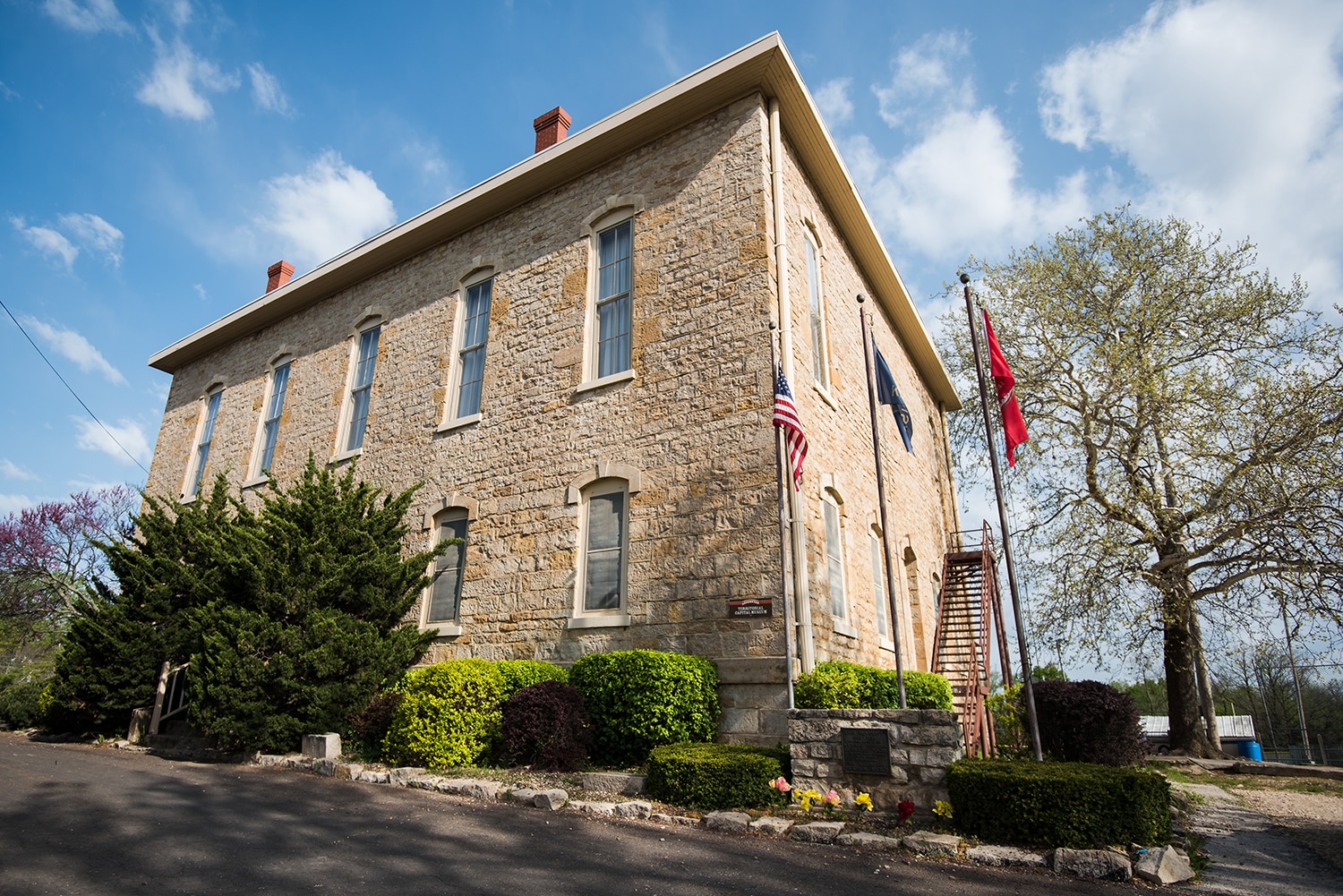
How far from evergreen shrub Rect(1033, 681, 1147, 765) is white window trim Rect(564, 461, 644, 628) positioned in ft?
20.6

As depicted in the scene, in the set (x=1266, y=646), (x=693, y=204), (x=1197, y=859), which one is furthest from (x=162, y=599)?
(x=1266, y=646)

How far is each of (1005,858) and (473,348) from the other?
1113 cm

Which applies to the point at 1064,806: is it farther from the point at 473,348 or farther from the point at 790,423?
the point at 473,348

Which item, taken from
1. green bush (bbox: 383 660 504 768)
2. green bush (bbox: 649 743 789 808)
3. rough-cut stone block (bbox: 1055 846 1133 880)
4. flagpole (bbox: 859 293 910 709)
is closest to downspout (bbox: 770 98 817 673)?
flagpole (bbox: 859 293 910 709)

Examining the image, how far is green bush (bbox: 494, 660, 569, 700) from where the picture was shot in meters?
8.92

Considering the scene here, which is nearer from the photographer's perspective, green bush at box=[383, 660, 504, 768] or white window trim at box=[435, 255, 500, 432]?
green bush at box=[383, 660, 504, 768]

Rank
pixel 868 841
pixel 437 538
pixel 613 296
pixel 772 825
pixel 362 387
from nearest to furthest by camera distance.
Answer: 1. pixel 868 841
2. pixel 772 825
3. pixel 613 296
4. pixel 437 538
5. pixel 362 387

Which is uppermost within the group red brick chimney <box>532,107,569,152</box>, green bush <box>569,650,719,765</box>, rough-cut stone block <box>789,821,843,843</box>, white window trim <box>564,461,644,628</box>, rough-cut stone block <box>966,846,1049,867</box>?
red brick chimney <box>532,107,569,152</box>

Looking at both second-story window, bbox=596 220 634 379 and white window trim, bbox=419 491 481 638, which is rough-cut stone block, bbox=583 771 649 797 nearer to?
white window trim, bbox=419 491 481 638

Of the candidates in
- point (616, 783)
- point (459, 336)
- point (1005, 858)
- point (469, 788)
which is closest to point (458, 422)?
point (459, 336)

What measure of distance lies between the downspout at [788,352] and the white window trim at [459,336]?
547 cm

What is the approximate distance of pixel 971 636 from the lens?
11.0m

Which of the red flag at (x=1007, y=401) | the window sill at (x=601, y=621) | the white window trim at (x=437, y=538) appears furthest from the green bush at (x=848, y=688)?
the white window trim at (x=437, y=538)

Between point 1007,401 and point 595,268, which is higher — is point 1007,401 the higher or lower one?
the lower one
